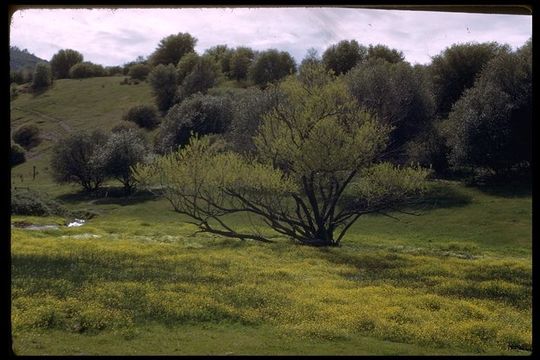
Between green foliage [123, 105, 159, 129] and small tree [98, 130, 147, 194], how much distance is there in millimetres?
7957

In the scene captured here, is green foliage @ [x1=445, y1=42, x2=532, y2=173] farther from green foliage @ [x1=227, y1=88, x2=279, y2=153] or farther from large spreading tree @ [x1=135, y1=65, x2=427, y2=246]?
green foliage @ [x1=227, y1=88, x2=279, y2=153]

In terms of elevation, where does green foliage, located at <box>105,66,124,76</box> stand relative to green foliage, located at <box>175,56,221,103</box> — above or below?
above

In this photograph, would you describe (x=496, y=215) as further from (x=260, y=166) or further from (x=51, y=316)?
(x=51, y=316)

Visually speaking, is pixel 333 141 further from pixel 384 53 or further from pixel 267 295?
pixel 384 53

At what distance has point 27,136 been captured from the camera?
131 ft

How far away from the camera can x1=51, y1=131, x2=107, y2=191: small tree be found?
130 ft

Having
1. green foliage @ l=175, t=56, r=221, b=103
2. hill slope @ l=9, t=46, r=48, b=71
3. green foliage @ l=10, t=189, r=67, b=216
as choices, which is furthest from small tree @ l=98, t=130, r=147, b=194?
hill slope @ l=9, t=46, r=48, b=71

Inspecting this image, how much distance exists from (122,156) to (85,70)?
22.5 m

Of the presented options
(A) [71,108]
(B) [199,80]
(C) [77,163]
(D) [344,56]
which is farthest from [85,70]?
(D) [344,56]

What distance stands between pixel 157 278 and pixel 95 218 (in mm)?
19901

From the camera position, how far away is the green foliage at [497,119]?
22.3 m

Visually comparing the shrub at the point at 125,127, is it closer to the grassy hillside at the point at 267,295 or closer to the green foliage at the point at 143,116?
the green foliage at the point at 143,116

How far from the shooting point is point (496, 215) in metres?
25.8

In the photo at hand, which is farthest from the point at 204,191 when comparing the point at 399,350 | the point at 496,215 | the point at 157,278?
the point at 496,215
